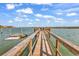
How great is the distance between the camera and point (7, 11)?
1890mm

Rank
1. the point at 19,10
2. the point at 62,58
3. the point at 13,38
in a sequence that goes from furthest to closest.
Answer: the point at 13,38
the point at 19,10
the point at 62,58

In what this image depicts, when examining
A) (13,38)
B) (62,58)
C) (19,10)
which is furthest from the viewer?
(13,38)

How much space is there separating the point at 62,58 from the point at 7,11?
88 centimetres

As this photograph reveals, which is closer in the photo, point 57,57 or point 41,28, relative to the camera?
point 57,57

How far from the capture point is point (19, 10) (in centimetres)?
191

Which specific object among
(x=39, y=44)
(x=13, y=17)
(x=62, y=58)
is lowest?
(x=62, y=58)

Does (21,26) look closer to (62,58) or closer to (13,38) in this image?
(13,38)

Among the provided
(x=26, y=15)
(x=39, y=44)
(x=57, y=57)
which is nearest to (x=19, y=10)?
(x=26, y=15)

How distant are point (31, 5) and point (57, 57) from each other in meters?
0.70

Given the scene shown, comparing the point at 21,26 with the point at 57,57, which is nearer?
the point at 57,57

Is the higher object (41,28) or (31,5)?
(31,5)

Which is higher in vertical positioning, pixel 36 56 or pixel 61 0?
pixel 61 0

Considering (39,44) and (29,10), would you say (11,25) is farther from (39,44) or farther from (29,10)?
(39,44)

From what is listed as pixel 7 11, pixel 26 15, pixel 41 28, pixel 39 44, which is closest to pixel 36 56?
pixel 39 44
